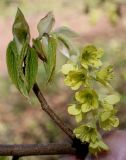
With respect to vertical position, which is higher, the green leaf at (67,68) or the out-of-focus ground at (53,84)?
the green leaf at (67,68)

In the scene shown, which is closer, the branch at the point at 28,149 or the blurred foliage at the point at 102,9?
the branch at the point at 28,149

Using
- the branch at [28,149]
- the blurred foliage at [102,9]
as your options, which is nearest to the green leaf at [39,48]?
the branch at [28,149]

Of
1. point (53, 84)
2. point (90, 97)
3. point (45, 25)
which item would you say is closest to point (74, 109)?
point (90, 97)

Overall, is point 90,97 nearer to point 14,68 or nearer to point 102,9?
point 14,68

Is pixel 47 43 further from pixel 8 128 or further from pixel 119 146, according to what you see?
pixel 8 128

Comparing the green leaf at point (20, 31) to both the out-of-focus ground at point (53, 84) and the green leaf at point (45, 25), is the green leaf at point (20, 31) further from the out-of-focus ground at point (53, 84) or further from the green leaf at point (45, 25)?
the out-of-focus ground at point (53, 84)

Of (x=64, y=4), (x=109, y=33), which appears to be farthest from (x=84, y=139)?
(x=64, y=4)
